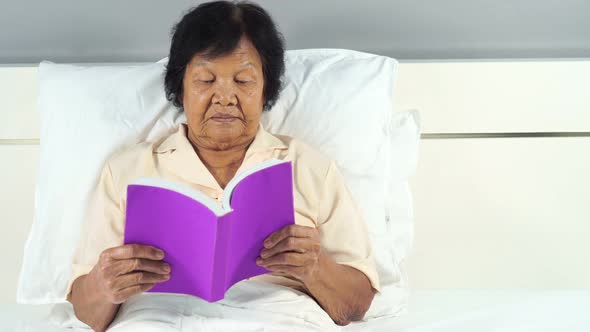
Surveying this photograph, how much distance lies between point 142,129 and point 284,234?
0.58 meters

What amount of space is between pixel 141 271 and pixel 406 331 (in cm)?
61

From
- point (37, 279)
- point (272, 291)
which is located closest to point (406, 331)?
point (272, 291)

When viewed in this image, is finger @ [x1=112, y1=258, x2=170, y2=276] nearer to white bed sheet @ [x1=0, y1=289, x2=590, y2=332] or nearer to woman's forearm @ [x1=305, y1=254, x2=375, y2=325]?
woman's forearm @ [x1=305, y1=254, x2=375, y2=325]

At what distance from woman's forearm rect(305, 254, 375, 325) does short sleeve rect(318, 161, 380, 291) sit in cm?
2

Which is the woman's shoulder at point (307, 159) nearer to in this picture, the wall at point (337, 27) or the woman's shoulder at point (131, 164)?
the woman's shoulder at point (131, 164)

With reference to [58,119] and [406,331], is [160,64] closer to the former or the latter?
[58,119]

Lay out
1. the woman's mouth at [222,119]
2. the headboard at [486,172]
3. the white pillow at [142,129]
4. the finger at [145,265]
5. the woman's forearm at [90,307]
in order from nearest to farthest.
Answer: the finger at [145,265] → the woman's forearm at [90,307] → the woman's mouth at [222,119] → the white pillow at [142,129] → the headboard at [486,172]

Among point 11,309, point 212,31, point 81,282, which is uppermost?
point 212,31

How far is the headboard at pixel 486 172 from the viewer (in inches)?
81.0

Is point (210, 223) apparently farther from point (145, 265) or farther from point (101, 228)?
point (101, 228)

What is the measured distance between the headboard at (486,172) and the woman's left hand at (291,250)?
2.13 feet

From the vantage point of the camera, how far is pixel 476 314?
182 cm

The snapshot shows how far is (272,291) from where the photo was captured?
1654 millimetres

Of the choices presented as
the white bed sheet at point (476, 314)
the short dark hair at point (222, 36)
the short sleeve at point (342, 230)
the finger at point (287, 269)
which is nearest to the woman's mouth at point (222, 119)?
the short dark hair at point (222, 36)
